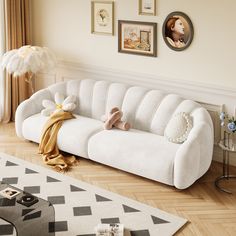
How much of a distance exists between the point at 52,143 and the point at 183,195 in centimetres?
159

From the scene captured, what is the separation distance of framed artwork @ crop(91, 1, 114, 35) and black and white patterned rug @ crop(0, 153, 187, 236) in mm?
1850

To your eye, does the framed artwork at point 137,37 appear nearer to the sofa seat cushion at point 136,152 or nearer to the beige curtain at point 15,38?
the sofa seat cushion at point 136,152

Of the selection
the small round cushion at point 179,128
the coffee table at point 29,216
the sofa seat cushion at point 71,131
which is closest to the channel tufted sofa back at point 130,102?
the small round cushion at point 179,128

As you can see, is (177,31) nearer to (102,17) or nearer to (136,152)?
(102,17)

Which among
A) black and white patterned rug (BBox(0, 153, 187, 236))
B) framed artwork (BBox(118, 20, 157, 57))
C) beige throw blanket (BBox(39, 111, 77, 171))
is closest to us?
black and white patterned rug (BBox(0, 153, 187, 236))

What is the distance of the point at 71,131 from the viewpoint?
196 inches

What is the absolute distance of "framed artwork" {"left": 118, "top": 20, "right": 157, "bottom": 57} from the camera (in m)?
5.16

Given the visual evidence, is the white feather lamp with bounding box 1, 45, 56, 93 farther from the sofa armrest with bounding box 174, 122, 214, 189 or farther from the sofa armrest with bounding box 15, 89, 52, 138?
the sofa armrest with bounding box 174, 122, 214, 189

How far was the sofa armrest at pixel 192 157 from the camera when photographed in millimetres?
4141

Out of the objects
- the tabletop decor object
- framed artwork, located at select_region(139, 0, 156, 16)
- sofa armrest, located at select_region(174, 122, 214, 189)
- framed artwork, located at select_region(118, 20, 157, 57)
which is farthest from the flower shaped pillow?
the tabletop decor object

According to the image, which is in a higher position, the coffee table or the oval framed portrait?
the oval framed portrait

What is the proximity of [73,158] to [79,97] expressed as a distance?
88 centimetres

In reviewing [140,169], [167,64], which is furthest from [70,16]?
[140,169]

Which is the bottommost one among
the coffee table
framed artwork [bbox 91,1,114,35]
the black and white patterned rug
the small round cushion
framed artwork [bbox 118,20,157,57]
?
the black and white patterned rug
